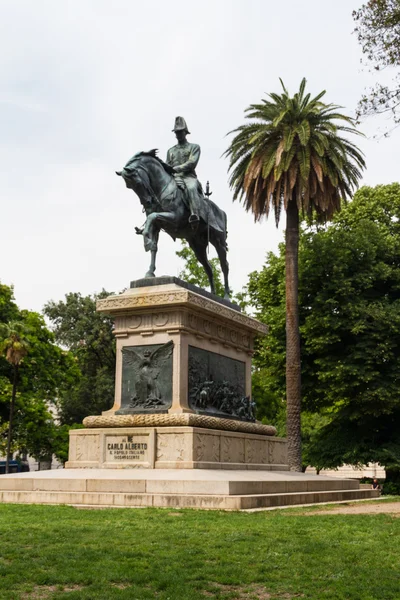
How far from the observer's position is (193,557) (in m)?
9.53

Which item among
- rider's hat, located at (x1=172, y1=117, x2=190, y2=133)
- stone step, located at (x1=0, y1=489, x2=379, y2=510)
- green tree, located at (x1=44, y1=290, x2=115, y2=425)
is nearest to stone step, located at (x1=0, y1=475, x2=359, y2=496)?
stone step, located at (x1=0, y1=489, x2=379, y2=510)

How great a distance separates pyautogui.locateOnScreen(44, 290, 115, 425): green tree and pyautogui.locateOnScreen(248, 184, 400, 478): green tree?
75.1 ft

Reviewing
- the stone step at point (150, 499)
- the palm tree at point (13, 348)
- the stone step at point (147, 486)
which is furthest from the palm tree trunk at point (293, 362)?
the palm tree at point (13, 348)

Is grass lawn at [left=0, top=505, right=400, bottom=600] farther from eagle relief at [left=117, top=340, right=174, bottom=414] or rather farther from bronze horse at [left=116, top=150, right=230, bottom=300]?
bronze horse at [left=116, top=150, right=230, bottom=300]

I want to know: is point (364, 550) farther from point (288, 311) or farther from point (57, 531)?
point (288, 311)

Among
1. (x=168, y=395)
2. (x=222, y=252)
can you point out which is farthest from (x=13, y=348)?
(x=168, y=395)

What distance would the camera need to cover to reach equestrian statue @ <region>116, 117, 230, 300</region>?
20.6 metres

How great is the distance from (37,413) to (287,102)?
21.7 meters

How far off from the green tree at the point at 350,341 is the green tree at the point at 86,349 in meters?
22.9

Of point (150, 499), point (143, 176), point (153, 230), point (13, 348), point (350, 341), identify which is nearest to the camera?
point (150, 499)

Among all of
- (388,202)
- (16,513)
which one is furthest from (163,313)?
(388,202)

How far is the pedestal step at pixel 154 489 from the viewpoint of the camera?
15.3m

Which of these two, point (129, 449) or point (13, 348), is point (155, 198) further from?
point (13, 348)

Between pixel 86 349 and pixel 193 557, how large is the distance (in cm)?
5082
